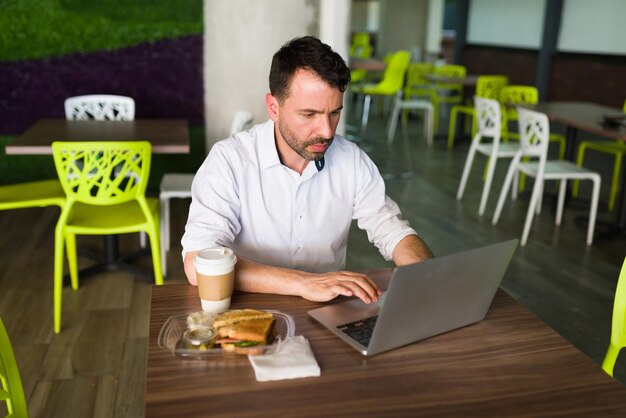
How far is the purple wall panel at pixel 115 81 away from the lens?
16.4ft

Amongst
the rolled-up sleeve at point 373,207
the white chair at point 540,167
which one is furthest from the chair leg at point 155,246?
the white chair at point 540,167

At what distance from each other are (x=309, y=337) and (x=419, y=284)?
11.2 inches

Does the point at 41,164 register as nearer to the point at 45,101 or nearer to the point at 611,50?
the point at 45,101

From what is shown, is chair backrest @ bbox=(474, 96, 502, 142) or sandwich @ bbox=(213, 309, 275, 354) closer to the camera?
sandwich @ bbox=(213, 309, 275, 354)

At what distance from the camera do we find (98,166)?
289 centimetres

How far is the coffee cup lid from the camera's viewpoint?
4.40 ft

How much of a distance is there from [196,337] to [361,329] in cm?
35

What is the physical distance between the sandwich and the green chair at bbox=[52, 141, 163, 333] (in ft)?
6.01

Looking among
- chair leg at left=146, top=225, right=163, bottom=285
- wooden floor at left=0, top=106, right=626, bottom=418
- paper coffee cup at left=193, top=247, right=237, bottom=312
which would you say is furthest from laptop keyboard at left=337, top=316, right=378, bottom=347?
chair leg at left=146, top=225, right=163, bottom=285

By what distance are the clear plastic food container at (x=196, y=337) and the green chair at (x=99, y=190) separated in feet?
5.79

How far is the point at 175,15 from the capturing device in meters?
5.12

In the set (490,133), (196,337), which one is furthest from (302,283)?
(490,133)

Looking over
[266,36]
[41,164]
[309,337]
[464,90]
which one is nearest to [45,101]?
[41,164]

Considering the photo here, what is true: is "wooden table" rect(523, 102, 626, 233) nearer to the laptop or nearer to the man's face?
the man's face
